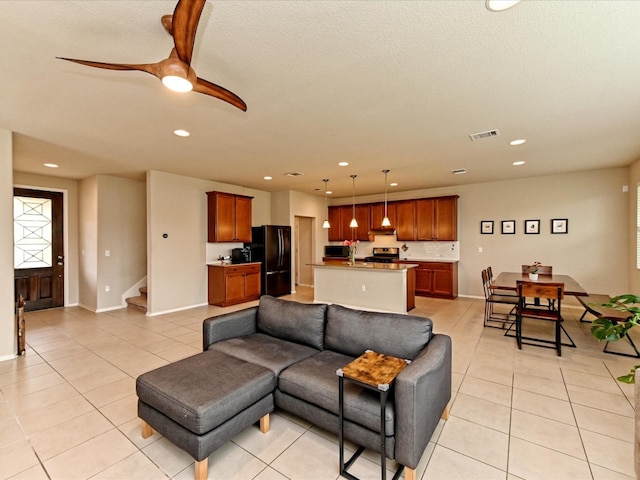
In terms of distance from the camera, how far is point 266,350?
2506 millimetres

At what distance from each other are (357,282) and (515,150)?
3426 millimetres

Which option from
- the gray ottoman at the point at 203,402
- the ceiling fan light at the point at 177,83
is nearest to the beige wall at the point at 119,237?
the gray ottoman at the point at 203,402

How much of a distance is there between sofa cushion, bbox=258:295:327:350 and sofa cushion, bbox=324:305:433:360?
0.28ft

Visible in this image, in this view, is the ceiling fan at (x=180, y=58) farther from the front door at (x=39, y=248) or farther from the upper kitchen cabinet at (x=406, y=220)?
the upper kitchen cabinet at (x=406, y=220)

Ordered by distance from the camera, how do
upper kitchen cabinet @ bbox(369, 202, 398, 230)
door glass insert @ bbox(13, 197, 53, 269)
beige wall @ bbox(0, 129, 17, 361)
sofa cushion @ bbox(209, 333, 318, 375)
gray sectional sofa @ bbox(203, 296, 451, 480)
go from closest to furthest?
1. gray sectional sofa @ bbox(203, 296, 451, 480)
2. sofa cushion @ bbox(209, 333, 318, 375)
3. beige wall @ bbox(0, 129, 17, 361)
4. door glass insert @ bbox(13, 197, 53, 269)
5. upper kitchen cabinet @ bbox(369, 202, 398, 230)

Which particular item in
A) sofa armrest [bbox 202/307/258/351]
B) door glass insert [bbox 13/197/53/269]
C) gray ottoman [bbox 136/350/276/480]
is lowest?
gray ottoman [bbox 136/350/276/480]

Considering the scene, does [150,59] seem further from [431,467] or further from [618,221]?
[618,221]

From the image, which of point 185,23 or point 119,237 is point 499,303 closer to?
point 185,23

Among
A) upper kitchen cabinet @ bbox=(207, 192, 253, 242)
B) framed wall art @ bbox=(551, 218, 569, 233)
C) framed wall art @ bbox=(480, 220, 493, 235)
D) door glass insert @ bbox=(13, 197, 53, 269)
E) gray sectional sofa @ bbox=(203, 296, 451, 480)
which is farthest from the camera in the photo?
framed wall art @ bbox=(480, 220, 493, 235)

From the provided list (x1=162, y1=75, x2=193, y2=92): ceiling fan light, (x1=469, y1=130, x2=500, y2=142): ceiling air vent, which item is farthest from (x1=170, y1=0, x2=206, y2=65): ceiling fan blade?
(x1=469, y1=130, x2=500, y2=142): ceiling air vent

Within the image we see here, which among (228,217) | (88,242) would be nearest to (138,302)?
(88,242)

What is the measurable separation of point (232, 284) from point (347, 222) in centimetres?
394

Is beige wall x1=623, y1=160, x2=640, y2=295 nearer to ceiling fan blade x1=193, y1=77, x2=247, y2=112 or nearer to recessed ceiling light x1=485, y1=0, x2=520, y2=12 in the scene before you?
recessed ceiling light x1=485, y1=0, x2=520, y2=12

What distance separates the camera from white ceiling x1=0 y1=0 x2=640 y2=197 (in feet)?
5.44
